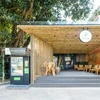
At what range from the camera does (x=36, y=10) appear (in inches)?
506

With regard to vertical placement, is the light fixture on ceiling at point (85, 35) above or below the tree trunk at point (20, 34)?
below

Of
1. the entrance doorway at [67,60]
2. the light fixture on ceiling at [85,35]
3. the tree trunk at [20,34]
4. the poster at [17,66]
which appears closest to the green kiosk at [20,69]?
the poster at [17,66]

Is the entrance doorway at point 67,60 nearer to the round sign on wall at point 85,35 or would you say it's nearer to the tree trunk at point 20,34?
the tree trunk at point 20,34

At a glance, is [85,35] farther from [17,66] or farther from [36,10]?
[36,10]

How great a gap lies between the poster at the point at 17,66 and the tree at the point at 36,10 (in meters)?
3.09

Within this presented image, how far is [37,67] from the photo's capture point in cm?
1168

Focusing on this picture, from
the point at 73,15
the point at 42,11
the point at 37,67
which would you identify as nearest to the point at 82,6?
the point at 73,15

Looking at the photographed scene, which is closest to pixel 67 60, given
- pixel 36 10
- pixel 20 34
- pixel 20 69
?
pixel 20 34

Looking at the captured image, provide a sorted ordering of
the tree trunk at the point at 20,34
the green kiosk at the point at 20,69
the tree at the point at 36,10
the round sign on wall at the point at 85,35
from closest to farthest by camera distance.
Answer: the round sign on wall at the point at 85,35, the green kiosk at the point at 20,69, the tree at the point at 36,10, the tree trunk at the point at 20,34

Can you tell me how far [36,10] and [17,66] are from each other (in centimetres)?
430

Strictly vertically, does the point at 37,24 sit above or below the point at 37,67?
above

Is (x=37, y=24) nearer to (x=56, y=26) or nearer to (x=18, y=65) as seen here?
(x=56, y=26)

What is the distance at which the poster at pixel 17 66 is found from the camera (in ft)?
34.4

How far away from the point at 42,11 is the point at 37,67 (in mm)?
4140
